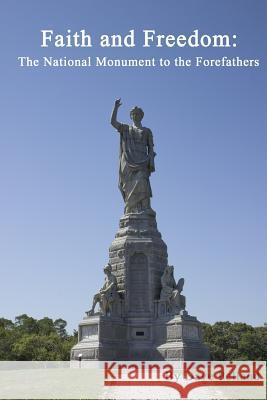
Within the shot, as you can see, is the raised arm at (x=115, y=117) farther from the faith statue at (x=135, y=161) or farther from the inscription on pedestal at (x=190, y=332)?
the inscription on pedestal at (x=190, y=332)

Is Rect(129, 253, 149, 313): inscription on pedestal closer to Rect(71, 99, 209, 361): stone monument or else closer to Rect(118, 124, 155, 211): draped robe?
Rect(71, 99, 209, 361): stone monument

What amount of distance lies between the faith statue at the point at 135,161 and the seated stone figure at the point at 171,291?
4.85 metres

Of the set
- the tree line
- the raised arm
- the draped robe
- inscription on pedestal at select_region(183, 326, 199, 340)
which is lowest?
the tree line

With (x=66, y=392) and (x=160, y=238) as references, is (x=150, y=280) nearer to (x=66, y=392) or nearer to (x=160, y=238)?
(x=160, y=238)

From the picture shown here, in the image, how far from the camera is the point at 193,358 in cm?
3097

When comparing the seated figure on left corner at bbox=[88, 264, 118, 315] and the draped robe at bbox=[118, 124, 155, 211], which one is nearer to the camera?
the seated figure on left corner at bbox=[88, 264, 118, 315]

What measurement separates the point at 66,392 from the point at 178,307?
500 inches

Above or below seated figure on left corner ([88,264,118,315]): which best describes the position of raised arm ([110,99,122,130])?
above

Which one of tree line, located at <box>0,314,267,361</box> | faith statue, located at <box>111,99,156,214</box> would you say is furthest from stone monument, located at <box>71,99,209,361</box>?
tree line, located at <box>0,314,267,361</box>

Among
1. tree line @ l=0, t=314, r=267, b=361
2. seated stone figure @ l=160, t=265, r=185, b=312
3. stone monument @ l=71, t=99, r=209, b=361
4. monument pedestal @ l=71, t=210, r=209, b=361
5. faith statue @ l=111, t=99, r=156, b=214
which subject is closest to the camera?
monument pedestal @ l=71, t=210, r=209, b=361

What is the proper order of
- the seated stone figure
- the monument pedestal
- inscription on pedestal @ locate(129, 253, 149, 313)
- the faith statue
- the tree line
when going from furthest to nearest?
the tree line → the faith statue → inscription on pedestal @ locate(129, 253, 149, 313) → the seated stone figure → the monument pedestal

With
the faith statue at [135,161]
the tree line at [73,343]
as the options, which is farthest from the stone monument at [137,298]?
the tree line at [73,343]

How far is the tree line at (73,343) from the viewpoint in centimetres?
5400

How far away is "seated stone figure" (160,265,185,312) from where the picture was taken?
107 ft
